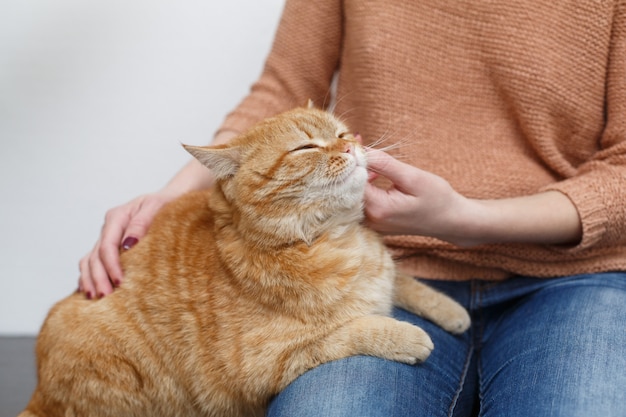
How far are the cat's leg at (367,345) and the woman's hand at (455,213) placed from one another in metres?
0.22

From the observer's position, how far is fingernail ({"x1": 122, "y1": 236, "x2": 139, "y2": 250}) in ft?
4.33

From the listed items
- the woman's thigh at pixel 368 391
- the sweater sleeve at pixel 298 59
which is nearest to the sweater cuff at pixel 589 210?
the woman's thigh at pixel 368 391

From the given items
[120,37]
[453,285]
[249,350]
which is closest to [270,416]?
[249,350]

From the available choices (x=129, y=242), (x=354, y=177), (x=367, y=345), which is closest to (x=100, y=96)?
(x=129, y=242)

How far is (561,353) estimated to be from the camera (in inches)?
44.1

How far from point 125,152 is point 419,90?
103cm

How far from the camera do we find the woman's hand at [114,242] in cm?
128

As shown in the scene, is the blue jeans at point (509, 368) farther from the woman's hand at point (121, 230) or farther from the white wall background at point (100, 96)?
the white wall background at point (100, 96)

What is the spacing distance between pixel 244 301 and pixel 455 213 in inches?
17.5

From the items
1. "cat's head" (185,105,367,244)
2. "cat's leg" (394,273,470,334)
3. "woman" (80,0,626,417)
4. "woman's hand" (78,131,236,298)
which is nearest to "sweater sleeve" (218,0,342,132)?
"woman" (80,0,626,417)

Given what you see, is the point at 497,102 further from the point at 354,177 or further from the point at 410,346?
the point at 410,346

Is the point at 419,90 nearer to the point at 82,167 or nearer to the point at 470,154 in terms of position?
the point at 470,154

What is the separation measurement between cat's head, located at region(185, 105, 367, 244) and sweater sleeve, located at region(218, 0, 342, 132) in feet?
1.42

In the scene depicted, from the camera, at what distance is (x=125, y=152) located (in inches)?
80.2
